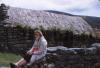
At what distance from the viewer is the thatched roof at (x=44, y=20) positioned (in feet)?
99.9

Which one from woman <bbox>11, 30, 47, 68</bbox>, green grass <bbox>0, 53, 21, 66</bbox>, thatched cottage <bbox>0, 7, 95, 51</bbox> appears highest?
woman <bbox>11, 30, 47, 68</bbox>

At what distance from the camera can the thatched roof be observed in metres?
30.5

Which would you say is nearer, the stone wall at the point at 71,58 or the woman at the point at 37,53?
the woman at the point at 37,53

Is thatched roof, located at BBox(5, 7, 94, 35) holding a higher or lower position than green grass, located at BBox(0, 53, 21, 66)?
higher

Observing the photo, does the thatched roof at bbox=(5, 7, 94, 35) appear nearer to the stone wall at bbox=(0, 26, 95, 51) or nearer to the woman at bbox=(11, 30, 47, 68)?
the stone wall at bbox=(0, 26, 95, 51)

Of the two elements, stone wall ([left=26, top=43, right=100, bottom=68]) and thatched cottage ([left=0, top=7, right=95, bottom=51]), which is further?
thatched cottage ([left=0, top=7, right=95, bottom=51])

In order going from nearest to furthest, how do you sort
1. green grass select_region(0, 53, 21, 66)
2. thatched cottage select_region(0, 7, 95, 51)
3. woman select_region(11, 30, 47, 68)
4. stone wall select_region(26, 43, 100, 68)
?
woman select_region(11, 30, 47, 68) < stone wall select_region(26, 43, 100, 68) < green grass select_region(0, 53, 21, 66) < thatched cottage select_region(0, 7, 95, 51)

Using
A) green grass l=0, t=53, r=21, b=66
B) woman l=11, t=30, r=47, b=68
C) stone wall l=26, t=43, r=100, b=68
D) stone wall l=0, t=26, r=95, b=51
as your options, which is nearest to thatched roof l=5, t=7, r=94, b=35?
stone wall l=0, t=26, r=95, b=51

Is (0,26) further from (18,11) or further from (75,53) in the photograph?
(75,53)

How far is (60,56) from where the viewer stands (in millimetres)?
14812

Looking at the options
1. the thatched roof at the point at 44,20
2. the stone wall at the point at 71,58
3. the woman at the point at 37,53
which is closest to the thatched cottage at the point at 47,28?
the thatched roof at the point at 44,20

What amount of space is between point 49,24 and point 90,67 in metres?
17.8

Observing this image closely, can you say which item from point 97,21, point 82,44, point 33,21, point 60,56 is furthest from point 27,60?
point 97,21

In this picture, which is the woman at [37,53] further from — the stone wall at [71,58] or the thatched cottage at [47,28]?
the thatched cottage at [47,28]
